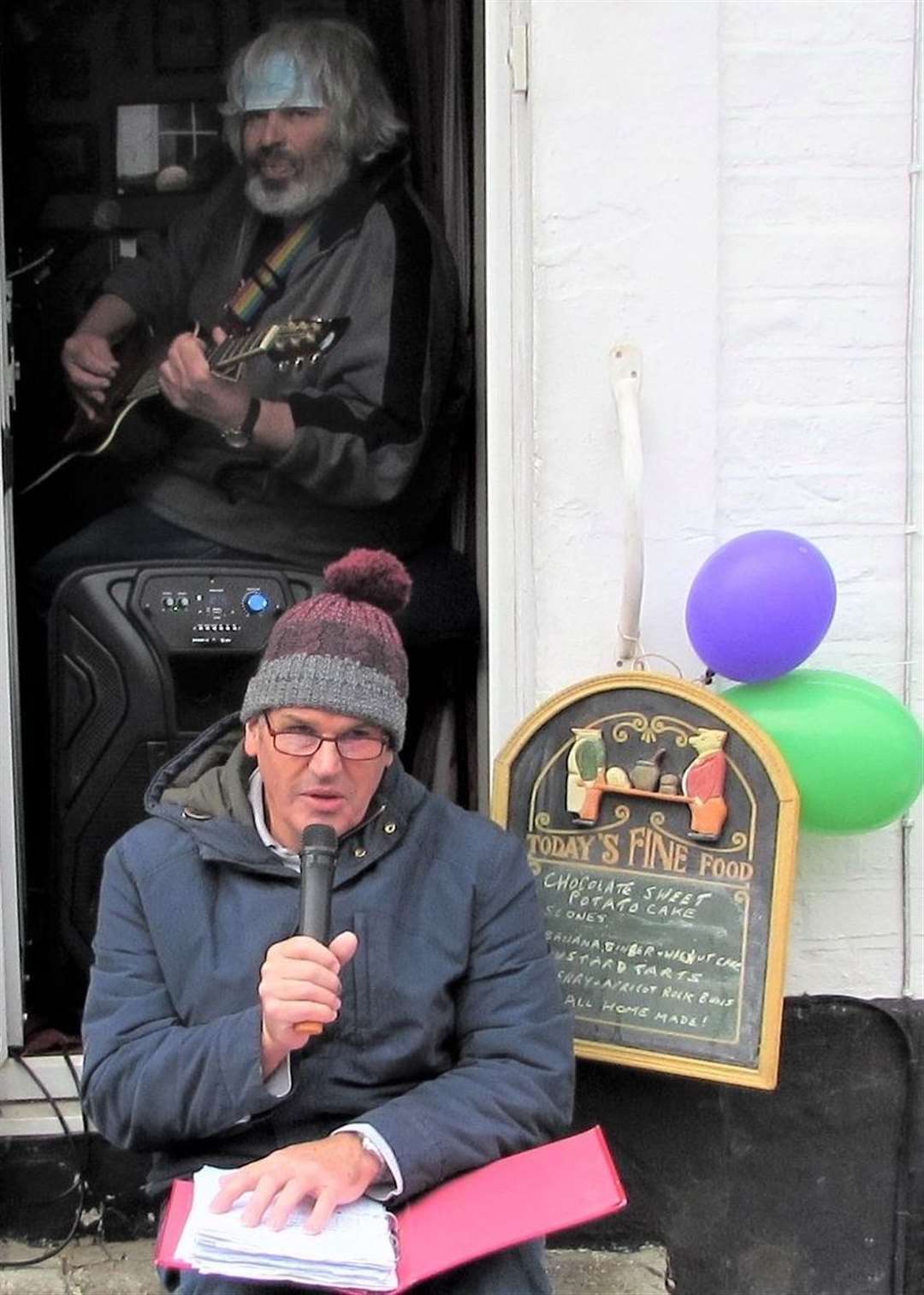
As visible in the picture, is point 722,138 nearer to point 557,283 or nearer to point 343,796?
point 557,283

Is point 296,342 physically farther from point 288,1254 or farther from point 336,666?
point 288,1254

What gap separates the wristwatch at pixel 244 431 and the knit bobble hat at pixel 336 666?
1.19 metres

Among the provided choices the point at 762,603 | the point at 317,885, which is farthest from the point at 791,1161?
the point at 317,885

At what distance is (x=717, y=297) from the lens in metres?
2.93

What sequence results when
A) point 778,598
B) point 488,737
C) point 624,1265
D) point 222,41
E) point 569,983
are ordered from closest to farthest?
point 778,598
point 569,983
point 624,1265
point 488,737
point 222,41

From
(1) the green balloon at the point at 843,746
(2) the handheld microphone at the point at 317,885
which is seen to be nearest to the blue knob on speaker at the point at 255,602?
(1) the green balloon at the point at 843,746

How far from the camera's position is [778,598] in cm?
264

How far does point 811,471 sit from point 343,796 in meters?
1.14

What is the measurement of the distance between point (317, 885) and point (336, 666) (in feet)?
1.21

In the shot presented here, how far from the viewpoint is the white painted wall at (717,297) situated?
9.52 ft

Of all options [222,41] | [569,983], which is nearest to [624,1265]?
[569,983]

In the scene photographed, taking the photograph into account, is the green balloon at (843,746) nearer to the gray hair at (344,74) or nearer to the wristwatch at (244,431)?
the wristwatch at (244,431)

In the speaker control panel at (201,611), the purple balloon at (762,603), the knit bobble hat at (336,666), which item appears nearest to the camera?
the knit bobble hat at (336,666)

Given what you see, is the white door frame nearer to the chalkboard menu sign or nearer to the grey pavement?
the chalkboard menu sign
